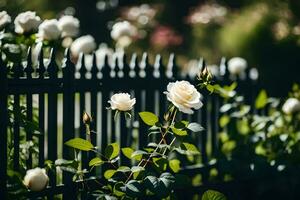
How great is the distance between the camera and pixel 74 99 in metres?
3.36

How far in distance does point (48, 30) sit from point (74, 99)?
53 centimetres

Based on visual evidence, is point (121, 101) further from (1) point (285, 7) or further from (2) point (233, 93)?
(1) point (285, 7)

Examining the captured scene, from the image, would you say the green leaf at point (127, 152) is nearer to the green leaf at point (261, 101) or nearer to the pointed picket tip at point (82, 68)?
the pointed picket tip at point (82, 68)

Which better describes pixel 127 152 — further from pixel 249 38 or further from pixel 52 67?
pixel 249 38

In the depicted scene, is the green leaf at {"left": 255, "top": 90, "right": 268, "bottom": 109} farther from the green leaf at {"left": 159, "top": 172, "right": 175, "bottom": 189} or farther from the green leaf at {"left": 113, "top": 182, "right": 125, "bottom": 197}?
the green leaf at {"left": 113, "top": 182, "right": 125, "bottom": 197}

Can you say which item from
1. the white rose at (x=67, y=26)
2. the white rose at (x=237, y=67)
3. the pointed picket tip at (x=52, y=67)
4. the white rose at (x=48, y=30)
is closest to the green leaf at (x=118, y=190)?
the pointed picket tip at (x=52, y=67)

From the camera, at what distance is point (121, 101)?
286 centimetres

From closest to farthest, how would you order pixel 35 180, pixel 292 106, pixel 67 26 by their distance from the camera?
pixel 35 180 < pixel 67 26 < pixel 292 106

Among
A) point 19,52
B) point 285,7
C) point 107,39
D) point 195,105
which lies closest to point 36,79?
point 19,52

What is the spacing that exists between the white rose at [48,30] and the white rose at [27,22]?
0.09 m

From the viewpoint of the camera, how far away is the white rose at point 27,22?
337 cm

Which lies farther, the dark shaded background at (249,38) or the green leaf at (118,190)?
the dark shaded background at (249,38)

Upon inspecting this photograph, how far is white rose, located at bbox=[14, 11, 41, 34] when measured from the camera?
3.37 m

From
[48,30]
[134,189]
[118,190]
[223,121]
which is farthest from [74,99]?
[223,121]
